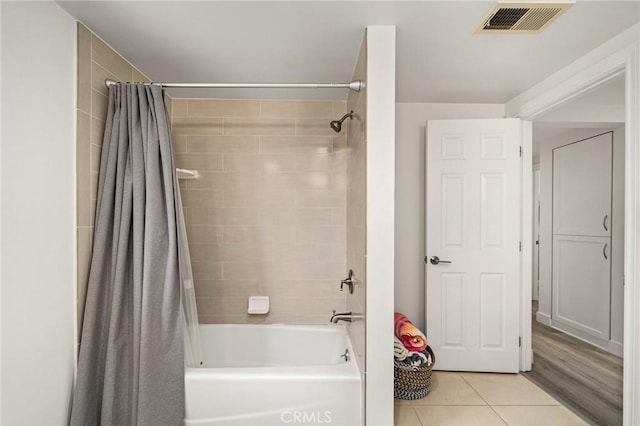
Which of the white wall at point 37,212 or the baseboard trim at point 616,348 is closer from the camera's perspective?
the white wall at point 37,212

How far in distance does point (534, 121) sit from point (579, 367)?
2121 millimetres

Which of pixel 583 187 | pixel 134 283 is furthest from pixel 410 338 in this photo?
pixel 583 187

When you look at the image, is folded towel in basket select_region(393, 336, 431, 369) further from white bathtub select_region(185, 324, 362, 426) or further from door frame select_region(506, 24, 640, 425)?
door frame select_region(506, 24, 640, 425)

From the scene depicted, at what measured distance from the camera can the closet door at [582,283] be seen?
367cm

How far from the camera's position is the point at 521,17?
5.76 ft

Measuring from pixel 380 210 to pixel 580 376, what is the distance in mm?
2478

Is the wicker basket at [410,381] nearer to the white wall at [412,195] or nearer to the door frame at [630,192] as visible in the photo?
the white wall at [412,195]

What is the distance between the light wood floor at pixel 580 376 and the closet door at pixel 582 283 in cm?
24

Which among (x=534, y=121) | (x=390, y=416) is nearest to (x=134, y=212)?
(x=390, y=416)

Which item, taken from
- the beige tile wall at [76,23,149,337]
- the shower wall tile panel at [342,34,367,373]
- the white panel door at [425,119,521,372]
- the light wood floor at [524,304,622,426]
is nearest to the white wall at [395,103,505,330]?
the white panel door at [425,119,521,372]

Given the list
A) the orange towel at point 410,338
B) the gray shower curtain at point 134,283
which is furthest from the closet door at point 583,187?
the gray shower curtain at point 134,283

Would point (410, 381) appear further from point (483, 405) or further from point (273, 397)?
point (273, 397)

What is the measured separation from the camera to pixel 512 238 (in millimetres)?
2932

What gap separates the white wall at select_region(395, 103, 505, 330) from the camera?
3.17 meters
